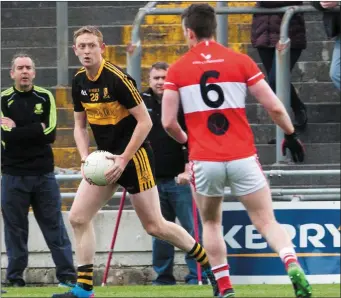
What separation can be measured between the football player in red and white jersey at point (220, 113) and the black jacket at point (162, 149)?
3.07 metres

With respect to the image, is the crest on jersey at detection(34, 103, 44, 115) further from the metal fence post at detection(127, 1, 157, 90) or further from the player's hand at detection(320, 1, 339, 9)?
the player's hand at detection(320, 1, 339, 9)

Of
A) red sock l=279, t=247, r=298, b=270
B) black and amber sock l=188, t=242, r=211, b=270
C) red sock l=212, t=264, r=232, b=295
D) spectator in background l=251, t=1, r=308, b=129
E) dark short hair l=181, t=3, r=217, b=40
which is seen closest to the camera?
red sock l=279, t=247, r=298, b=270

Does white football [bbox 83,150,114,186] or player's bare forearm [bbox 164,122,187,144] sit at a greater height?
player's bare forearm [bbox 164,122,187,144]

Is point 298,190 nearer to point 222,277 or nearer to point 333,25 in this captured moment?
point 333,25

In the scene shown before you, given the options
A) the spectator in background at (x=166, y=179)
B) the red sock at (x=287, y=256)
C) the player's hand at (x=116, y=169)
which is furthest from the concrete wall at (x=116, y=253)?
the red sock at (x=287, y=256)

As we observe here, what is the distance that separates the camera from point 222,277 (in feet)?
28.8

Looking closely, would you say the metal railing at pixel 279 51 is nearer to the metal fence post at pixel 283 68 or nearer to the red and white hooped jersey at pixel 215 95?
the metal fence post at pixel 283 68

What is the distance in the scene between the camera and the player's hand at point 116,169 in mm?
8984

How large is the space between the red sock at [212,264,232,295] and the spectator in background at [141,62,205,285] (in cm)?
275

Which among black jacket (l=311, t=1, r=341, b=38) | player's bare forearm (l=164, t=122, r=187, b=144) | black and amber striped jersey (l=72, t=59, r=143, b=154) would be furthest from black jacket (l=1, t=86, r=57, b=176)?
player's bare forearm (l=164, t=122, r=187, b=144)

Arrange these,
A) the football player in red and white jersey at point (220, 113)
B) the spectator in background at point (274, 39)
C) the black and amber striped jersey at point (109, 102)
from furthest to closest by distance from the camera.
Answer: the spectator in background at point (274, 39) → the black and amber striped jersey at point (109, 102) → the football player in red and white jersey at point (220, 113)

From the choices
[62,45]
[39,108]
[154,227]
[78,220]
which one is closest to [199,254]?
[154,227]

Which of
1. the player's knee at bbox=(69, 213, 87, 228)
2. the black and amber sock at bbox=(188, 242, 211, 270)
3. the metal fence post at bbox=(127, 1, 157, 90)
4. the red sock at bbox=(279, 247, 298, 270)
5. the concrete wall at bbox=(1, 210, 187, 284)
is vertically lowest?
the concrete wall at bbox=(1, 210, 187, 284)

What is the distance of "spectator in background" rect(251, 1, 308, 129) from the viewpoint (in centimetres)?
1267
